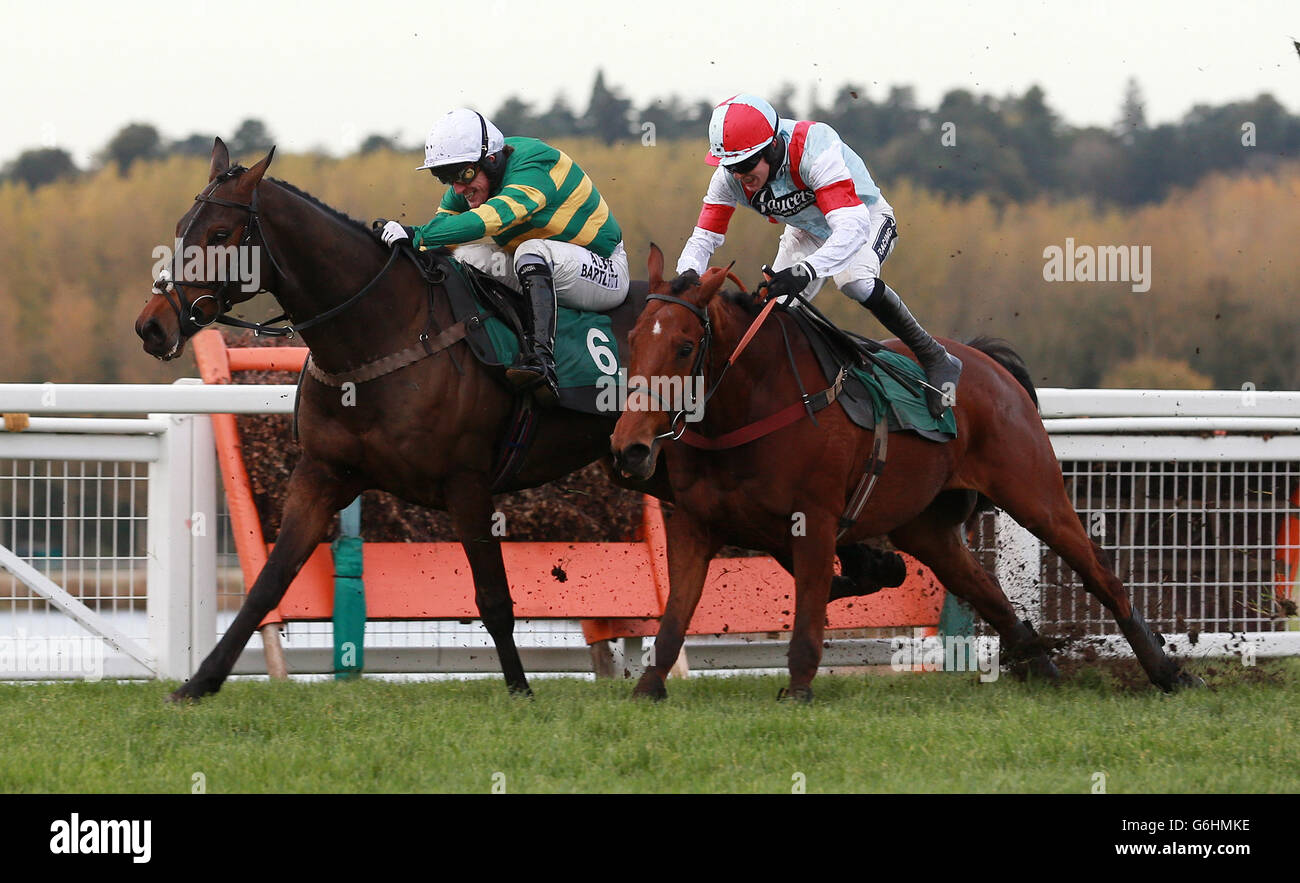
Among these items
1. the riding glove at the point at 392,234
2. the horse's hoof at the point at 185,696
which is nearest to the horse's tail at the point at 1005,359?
the riding glove at the point at 392,234

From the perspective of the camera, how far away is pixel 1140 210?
16.2 metres

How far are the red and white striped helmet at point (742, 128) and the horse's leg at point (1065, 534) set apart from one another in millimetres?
1616

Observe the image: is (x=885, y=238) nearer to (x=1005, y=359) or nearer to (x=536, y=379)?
(x=1005, y=359)

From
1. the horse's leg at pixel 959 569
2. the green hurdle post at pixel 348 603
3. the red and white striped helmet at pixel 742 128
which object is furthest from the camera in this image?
the green hurdle post at pixel 348 603

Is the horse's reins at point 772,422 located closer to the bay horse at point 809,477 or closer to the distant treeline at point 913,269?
the bay horse at point 809,477

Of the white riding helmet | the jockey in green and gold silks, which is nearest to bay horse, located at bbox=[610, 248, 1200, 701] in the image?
the jockey in green and gold silks

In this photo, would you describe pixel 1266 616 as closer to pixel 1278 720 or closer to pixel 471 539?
pixel 1278 720

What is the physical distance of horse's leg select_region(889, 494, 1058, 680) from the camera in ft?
20.3

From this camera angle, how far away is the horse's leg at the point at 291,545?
17.3 feet

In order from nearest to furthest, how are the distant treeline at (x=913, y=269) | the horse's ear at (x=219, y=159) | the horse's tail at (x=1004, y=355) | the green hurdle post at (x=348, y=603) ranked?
the horse's ear at (x=219, y=159)
the green hurdle post at (x=348, y=603)
the horse's tail at (x=1004, y=355)
the distant treeline at (x=913, y=269)

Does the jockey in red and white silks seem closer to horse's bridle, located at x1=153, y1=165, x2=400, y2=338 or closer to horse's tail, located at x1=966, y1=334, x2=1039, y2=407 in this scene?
horse's tail, located at x1=966, y1=334, x2=1039, y2=407

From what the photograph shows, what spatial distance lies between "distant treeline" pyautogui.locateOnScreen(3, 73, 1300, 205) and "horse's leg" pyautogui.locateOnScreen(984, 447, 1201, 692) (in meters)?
10.3

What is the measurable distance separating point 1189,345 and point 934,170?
15.0ft
